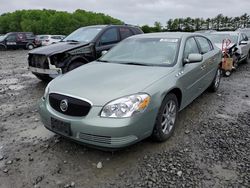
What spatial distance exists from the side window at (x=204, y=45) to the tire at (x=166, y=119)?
174cm

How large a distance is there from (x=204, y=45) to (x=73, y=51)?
122 inches

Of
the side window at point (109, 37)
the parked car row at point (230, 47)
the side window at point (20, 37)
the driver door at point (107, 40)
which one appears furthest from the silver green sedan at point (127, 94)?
the side window at point (20, 37)

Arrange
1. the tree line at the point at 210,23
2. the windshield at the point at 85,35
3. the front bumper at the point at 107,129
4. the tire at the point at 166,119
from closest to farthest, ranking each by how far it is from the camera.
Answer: the front bumper at the point at 107,129
the tire at the point at 166,119
the windshield at the point at 85,35
the tree line at the point at 210,23

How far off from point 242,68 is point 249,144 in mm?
6494

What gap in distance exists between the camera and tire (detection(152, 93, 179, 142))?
2.81 m

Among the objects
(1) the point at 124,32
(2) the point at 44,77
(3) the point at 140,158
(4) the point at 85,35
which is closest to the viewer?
(3) the point at 140,158

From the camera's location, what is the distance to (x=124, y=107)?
7.84ft

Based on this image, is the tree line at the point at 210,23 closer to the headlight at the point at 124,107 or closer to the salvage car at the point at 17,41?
the salvage car at the point at 17,41

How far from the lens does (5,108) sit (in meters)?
4.54

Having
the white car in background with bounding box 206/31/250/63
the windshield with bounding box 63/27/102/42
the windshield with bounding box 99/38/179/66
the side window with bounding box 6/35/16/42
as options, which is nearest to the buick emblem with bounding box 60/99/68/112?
the windshield with bounding box 99/38/179/66

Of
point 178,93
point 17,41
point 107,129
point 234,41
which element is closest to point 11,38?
point 17,41

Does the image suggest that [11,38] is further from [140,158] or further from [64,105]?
[140,158]

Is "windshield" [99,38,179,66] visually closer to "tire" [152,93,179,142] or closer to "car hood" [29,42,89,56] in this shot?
"tire" [152,93,179,142]

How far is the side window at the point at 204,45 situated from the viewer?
4356mm
